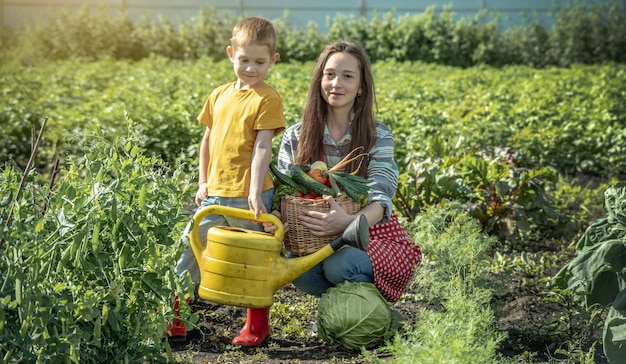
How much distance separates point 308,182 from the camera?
3203mm

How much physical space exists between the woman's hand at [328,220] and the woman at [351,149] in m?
0.13

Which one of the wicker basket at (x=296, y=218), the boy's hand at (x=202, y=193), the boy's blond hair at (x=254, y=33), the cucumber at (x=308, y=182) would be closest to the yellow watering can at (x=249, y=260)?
the wicker basket at (x=296, y=218)

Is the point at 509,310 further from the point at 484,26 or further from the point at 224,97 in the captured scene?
the point at 484,26

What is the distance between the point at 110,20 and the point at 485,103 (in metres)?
11.8

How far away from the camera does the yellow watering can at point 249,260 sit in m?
2.99

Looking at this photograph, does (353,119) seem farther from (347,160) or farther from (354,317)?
(354,317)

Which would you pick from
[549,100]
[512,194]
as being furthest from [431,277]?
[549,100]

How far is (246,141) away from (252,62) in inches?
11.6

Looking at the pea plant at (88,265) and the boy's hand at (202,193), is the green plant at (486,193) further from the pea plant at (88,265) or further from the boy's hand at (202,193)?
the pea plant at (88,265)

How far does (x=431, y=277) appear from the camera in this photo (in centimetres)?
341

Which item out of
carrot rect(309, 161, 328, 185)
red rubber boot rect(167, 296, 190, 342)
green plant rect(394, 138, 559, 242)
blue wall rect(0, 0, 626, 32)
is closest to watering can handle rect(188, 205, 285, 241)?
carrot rect(309, 161, 328, 185)

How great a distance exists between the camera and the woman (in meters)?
3.28

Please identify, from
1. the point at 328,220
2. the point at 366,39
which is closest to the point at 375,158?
the point at 328,220

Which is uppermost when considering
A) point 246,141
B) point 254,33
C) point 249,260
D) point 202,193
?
point 254,33
